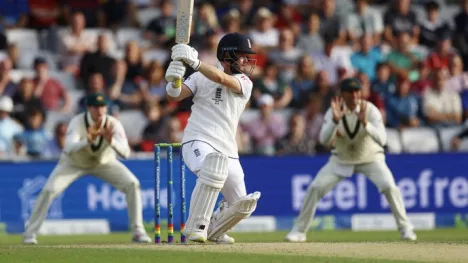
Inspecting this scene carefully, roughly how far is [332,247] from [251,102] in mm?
6974

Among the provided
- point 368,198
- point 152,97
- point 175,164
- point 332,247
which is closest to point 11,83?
point 152,97

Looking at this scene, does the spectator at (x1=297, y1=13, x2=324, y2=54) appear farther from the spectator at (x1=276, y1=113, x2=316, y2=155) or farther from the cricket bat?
the cricket bat

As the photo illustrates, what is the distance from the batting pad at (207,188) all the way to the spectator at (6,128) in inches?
250

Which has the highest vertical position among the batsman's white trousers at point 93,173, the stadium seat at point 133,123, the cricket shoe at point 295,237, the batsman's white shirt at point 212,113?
the batsman's white shirt at point 212,113

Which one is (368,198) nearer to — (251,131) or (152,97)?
(251,131)

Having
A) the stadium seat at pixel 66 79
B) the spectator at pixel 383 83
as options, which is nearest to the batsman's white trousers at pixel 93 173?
the stadium seat at pixel 66 79

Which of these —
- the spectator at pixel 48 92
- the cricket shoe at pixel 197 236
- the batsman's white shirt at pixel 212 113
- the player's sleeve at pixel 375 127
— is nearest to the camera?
the cricket shoe at pixel 197 236

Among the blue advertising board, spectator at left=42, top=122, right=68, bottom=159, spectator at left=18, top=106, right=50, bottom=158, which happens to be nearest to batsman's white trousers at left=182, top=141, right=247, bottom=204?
the blue advertising board

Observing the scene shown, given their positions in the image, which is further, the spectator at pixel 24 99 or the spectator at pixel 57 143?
the spectator at pixel 24 99

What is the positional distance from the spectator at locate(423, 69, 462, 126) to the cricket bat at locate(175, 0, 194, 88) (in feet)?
26.5

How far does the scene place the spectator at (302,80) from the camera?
1552cm

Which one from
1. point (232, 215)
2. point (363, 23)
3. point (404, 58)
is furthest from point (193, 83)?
point (363, 23)

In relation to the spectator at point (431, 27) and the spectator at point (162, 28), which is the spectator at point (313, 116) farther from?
the spectator at point (431, 27)

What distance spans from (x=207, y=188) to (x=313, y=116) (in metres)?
6.99
